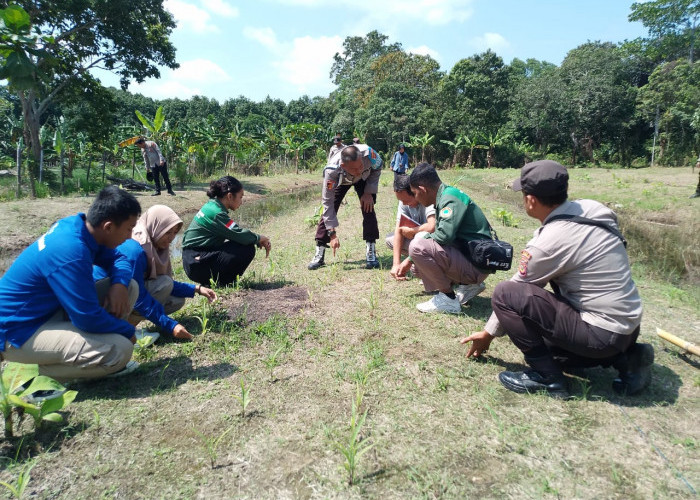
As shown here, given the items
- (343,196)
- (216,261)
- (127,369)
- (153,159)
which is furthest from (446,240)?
(153,159)

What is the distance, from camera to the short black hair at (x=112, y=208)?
260 centimetres

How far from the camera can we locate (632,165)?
29.5 metres

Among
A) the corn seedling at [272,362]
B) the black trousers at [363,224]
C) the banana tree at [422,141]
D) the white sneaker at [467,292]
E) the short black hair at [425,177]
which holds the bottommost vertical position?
the corn seedling at [272,362]

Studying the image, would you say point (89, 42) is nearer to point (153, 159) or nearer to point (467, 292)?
point (153, 159)

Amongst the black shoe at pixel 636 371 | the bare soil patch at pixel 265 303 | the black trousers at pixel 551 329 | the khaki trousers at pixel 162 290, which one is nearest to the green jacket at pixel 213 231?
the bare soil patch at pixel 265 303

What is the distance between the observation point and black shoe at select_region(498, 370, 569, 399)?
2643 mm

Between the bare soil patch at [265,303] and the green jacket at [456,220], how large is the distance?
152 cm

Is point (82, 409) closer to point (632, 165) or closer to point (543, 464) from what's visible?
point (543, 464)

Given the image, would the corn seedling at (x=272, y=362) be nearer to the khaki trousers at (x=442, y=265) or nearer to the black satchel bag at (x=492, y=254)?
the khaki trousers at (x=442, y=265)

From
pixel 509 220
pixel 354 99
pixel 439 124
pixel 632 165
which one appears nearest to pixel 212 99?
pixel 354 99

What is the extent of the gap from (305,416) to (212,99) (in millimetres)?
50189

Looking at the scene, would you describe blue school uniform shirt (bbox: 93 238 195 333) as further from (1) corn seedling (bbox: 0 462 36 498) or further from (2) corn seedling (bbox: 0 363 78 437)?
(1) corn seedling (bbox: 0 462 36 498)

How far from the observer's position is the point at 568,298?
2.60 metres

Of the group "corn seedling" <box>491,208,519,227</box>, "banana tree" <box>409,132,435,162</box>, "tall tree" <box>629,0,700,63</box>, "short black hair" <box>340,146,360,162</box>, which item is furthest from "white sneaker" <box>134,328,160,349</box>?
"tall tree" <box>629,0,700,63</box>
